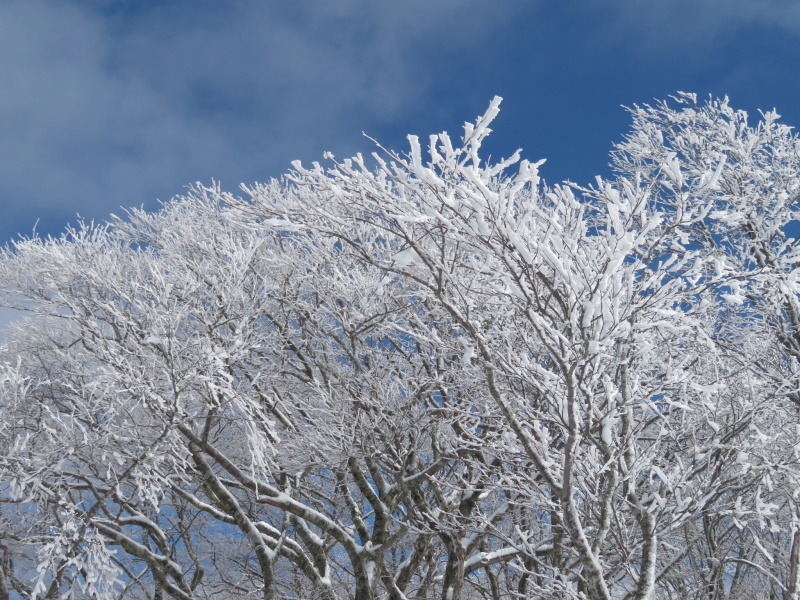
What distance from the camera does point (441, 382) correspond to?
6.63 meters

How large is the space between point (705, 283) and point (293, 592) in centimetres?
1038

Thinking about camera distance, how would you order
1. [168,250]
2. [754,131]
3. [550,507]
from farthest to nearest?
1. [168,250]
2. [754,131]
3. [550,507]

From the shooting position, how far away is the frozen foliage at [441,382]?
3789 mm

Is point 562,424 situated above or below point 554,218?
below

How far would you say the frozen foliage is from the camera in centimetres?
379

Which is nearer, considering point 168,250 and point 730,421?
point 730,421

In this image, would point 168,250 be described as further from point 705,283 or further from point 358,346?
point 705,283

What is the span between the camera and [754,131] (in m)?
8.77

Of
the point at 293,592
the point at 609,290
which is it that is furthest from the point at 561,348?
the point at 293,592

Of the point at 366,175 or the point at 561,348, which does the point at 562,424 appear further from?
the point at 366,175

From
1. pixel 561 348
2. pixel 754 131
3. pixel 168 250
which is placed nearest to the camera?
pixel 561 348

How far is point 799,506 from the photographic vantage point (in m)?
4.91

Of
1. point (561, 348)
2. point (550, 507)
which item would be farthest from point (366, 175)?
point (550, 507)

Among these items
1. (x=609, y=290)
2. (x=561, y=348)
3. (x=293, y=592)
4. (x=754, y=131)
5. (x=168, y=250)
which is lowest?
(x=293, y=592)
